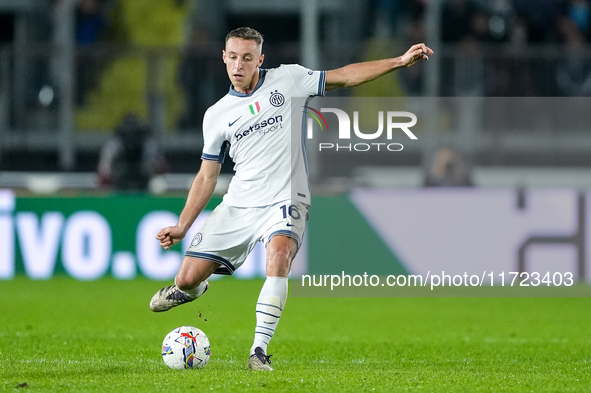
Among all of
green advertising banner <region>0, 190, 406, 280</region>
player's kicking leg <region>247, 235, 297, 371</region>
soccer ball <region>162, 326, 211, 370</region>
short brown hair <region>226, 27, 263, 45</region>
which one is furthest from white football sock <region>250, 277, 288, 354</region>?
green advertising banner <region>0, 190, 406, 280</region>

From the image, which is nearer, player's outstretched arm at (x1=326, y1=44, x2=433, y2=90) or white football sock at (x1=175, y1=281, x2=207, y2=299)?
player's outstretched arm at (x1=326, y1=44, x2=433, y2=90)

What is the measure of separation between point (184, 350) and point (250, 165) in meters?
1.27

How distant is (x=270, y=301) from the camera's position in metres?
6.26

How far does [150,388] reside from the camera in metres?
5.46

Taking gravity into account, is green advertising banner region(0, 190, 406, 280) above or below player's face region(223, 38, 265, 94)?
below

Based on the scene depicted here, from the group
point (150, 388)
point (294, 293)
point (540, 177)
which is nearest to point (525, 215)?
point (540, 177)

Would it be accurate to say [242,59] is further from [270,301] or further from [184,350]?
[184,350]

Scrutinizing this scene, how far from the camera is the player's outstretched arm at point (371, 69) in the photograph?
6.38 meters

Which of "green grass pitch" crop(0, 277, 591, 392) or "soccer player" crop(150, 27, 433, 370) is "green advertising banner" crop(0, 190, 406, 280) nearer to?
"green grass pitch" crop(0, 277, 591, 392)

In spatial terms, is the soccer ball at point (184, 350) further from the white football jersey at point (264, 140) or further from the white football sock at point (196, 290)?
the white football jersey at point (264, 140)

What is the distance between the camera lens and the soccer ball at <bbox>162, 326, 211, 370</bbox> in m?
6.30

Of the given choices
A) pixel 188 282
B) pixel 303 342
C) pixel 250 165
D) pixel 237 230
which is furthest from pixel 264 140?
pixel 303 342

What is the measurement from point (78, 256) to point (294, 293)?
9.67 ft

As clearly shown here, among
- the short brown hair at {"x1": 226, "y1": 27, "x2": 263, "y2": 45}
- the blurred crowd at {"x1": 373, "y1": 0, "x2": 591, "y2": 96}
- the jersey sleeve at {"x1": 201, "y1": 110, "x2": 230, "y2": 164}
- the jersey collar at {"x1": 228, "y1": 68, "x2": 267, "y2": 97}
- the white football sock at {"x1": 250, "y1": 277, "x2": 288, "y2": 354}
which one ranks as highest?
the blurred crowd at {"x1": 373, "y1": 0, "x2": 591, "y2": 96}
